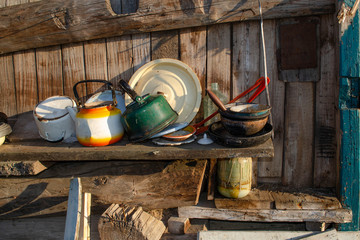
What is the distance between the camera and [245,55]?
2.20m

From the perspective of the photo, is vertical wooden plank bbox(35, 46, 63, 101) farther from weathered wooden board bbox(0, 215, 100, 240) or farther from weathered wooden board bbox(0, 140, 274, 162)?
weathered wooden board bbox(0, 215, 100, 240)

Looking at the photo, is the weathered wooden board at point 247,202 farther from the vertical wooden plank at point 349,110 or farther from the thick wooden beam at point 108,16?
the thick wooden beam at point 108,16

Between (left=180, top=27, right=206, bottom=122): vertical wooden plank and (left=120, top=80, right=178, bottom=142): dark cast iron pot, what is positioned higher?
(left=180, top=27, right=206, bottom=122): vertical wooden plank

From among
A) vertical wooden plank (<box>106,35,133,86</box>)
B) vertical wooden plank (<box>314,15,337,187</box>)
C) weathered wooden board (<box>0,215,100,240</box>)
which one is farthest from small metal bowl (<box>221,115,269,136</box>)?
weathered wooden board (<box>0,215,100,240</box>)

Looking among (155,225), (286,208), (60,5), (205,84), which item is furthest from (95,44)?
(286,208)

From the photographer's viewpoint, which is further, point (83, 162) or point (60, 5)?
point (60, 5)

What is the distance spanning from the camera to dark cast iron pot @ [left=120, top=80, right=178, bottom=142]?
1837 millimetres

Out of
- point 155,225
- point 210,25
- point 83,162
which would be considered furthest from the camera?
point 210,25

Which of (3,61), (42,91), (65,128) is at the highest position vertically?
(3,61)

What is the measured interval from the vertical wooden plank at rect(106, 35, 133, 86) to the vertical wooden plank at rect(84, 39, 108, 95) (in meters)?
0.04

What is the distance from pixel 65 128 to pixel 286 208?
161cm

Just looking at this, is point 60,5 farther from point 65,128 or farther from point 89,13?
point 65,128

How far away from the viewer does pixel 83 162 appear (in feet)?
6.67

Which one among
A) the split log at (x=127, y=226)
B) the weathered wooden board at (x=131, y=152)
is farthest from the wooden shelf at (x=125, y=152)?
the split log at (x=127, y=226)
